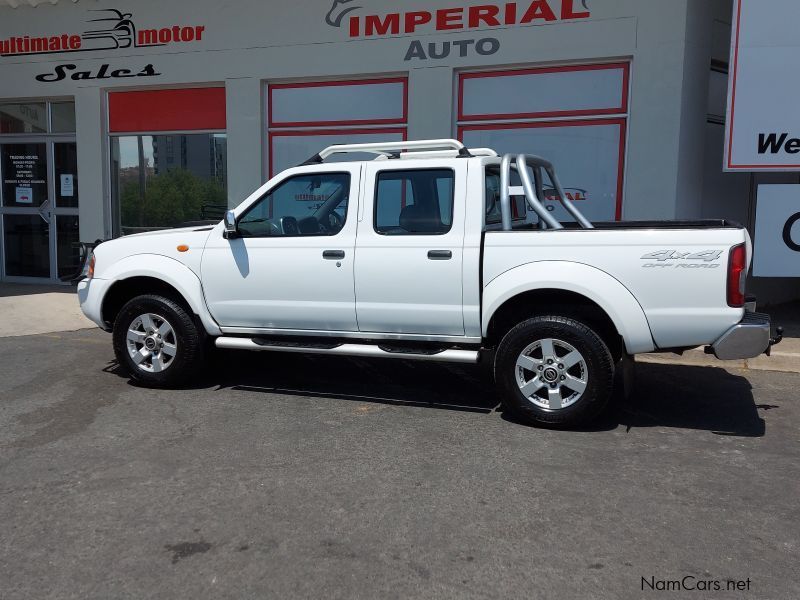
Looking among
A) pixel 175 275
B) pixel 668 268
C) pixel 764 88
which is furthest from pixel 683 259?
pixel 764 88

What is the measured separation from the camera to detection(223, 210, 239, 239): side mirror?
6102mm

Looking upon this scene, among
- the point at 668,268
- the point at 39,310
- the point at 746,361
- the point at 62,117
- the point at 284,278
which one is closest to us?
the point at 668,268

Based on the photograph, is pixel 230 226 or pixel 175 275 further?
pixel 175 275

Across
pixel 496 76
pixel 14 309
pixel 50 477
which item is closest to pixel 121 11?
pixel 14 309

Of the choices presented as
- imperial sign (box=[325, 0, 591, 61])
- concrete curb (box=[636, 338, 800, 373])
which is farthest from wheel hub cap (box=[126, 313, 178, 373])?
imperial sign (box=[325, 0, 591, 61])

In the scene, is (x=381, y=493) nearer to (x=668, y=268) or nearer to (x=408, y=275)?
(x=408, y=275)

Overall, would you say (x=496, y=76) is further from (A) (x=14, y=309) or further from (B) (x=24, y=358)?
(A) (x=14, y=309)

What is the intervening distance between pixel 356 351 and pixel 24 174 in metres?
10.0

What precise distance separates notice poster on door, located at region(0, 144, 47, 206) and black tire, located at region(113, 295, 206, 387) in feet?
26.0

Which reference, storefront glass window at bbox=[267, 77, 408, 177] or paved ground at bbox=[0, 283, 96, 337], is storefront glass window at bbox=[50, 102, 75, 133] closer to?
paved ground at bbox=[0, 283, 96, 337]

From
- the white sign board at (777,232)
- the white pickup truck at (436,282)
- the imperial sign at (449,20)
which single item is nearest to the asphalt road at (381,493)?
the white pickup truck at (436,282)

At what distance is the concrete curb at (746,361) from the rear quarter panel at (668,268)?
258cm

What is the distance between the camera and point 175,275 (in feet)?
20.7

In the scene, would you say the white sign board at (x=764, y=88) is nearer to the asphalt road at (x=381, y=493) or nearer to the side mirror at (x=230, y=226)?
the asphalt road at (x=381, y=493)
